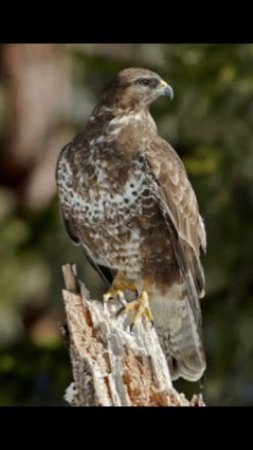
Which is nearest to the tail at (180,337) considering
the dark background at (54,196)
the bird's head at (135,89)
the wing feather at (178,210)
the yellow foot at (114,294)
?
the wing feather at (178,210)

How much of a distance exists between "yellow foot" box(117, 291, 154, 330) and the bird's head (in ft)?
2.41

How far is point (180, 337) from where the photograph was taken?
692 cm

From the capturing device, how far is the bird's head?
669cm

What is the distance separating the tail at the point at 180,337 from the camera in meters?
6.75

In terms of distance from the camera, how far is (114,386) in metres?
5.27

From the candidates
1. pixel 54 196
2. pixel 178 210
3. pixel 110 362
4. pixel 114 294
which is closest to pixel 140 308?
pixel 114 294

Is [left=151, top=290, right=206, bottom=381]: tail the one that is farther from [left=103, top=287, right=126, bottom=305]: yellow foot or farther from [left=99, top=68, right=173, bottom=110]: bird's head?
[left=99, top=68, right=173, bottom=110]: bird's head

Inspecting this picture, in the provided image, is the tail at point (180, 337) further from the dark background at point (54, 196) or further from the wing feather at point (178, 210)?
the dark background at point (54, 196)

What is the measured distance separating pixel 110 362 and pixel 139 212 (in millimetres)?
1269

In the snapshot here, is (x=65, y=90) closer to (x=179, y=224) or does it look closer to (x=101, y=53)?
(x=101, y=53)

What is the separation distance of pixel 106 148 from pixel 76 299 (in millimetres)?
1014

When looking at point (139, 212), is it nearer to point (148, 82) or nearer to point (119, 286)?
point (119, 286)

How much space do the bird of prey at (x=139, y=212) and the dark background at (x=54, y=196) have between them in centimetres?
443
